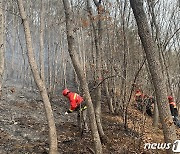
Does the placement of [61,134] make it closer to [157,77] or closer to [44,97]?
[44,97]

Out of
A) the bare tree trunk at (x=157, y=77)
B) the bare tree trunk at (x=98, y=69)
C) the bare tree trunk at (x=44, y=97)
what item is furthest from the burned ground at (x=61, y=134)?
the bare tree trunk at (x=157, y=77)

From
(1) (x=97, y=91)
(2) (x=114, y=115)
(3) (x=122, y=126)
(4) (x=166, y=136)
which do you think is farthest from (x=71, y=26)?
(2) (x=114, y=115)

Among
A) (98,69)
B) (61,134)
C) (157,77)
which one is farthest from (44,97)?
(157,77)

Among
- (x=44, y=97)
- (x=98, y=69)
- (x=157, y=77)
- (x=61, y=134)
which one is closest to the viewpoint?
(x=157, y=77)

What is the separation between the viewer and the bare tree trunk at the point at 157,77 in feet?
16.2

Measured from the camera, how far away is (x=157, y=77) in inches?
199

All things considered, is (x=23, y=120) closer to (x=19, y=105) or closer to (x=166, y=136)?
(x=19, y=105)

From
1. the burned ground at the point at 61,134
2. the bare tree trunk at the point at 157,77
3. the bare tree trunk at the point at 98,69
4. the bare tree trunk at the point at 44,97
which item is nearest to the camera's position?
the bare tree trunk at the point at 157,77

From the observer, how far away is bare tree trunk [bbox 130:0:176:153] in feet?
16.2

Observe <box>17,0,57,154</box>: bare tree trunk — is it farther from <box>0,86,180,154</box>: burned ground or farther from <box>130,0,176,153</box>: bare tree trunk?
<box>130,0,176,153</box>: bare tree trunk

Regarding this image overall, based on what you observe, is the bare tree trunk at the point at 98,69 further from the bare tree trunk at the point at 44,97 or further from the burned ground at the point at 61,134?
the bare tree trunk at the point at 44,97

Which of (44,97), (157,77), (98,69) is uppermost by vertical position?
(98,69)

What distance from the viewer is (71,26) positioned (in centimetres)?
621

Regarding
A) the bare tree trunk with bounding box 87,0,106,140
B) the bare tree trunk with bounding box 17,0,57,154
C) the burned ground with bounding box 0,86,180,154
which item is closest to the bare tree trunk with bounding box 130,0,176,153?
the burned ground with bounding box 0,86,180,154
